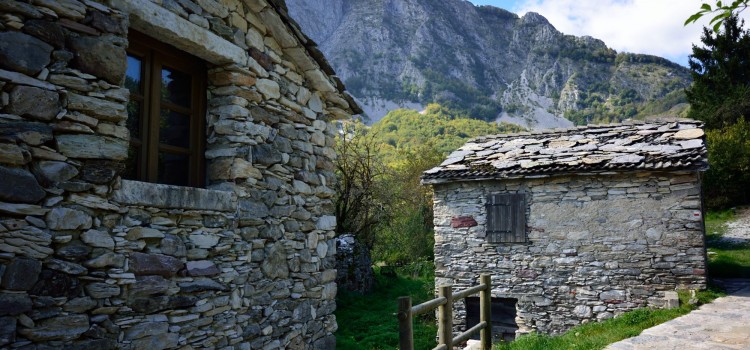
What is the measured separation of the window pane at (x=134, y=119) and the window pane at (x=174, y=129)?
0.72 feet

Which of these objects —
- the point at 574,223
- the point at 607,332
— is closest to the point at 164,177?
the point at 607,332

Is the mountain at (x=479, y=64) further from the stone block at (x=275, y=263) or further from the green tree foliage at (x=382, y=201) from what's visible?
the stone block at (x=275, y=263)

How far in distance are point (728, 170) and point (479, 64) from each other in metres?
62.2

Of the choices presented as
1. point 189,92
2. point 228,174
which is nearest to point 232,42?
point 189,92

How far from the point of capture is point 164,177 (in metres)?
3.98

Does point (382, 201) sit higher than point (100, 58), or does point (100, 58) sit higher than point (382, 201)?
point (100, 58)

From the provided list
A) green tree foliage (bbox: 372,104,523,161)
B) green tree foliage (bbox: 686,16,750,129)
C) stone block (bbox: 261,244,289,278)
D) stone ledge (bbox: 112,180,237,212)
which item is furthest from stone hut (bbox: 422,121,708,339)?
green tree foliage (bbox: 372,104,523,161)

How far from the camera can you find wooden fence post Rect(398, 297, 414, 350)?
4465mm

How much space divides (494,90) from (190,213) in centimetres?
7358

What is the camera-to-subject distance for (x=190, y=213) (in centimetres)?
371

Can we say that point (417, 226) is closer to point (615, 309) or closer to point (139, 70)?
point (615, 309)

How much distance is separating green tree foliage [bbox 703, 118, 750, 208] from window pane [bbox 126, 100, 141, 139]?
20324 mm

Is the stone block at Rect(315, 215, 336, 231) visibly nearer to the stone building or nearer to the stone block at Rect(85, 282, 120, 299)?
the stone building

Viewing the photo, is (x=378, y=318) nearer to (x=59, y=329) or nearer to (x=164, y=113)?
(x=164, y=113)
